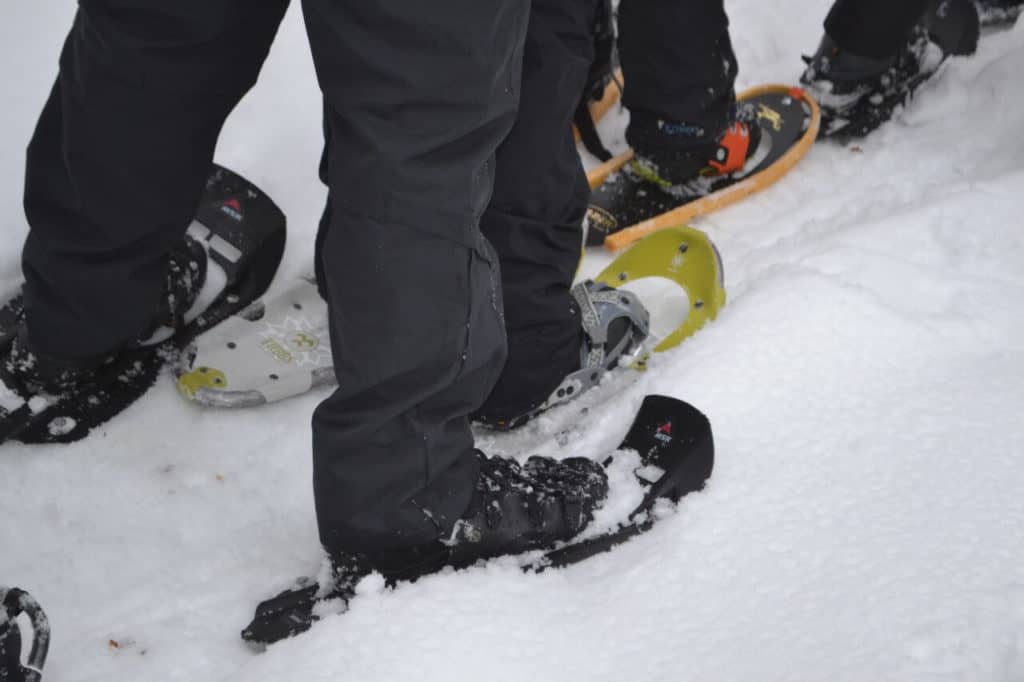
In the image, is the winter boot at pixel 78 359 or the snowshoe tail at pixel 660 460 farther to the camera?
the winter boot at pixel 78 359

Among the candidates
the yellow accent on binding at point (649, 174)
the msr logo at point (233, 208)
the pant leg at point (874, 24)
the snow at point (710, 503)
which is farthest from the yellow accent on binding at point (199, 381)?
the pant leg at point (874, 24)

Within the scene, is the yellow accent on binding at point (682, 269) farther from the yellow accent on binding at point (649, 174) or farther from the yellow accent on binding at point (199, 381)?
the yellow accent on binding at point (199, 381)

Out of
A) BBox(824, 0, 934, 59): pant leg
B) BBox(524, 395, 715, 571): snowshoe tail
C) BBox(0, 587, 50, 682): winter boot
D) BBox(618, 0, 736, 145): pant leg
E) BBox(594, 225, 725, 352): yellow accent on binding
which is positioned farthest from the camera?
BBox(824, 0, 934, 59): pant leg

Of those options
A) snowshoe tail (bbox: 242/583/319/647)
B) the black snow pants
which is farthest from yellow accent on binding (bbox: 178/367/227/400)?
snowshoe tail (bbox: 242/583/319/647)

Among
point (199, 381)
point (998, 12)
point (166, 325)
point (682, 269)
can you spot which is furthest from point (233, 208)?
point (998, 12)

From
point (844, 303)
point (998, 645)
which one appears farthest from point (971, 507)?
point (844, 303)

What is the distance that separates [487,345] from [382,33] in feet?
1.34

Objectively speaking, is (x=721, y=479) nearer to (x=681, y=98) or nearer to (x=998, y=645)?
(x=998, y=645)

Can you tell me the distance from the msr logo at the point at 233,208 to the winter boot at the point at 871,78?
163 cm

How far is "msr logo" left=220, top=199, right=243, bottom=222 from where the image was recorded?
1.88m

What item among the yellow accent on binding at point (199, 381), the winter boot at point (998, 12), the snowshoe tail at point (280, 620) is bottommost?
the yellow accent on binding at point (199, 381)

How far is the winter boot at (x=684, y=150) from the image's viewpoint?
2211mm

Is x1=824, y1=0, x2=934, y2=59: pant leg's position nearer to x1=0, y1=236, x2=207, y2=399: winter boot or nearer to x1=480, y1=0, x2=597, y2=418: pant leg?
x1=480, y1=0, x2=597, y2=418: pant leg

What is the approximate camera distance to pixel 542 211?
5.08 feet
